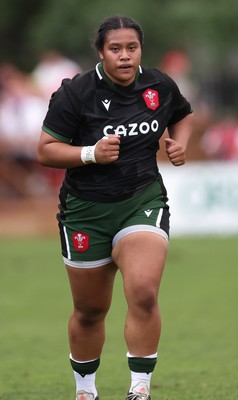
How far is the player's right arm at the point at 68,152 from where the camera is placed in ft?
22.2

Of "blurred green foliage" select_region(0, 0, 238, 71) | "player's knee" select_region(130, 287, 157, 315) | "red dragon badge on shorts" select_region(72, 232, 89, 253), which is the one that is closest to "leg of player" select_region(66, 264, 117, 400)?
"red dragon badge on shorts" select_region(72, 232, 89, 253)

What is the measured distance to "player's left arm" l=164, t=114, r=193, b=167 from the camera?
A: 7148mm

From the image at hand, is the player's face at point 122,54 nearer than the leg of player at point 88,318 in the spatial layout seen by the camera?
Yes

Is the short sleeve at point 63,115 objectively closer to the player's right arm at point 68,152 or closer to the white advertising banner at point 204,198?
the player's right arm at point 68,152

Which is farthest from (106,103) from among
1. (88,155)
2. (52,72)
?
(52,72)

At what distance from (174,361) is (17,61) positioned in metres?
24.0

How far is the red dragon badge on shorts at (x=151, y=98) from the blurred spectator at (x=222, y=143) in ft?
47.3

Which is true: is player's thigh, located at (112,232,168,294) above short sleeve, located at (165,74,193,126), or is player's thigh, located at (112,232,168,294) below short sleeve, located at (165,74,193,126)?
below

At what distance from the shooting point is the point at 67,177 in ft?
23.8

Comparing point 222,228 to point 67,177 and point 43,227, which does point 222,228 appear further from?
point 67,177

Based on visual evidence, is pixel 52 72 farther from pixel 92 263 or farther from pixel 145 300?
pixel 145 300

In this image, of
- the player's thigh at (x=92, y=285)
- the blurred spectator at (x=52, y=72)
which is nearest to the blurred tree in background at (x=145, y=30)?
the blurred spectator at (x=52, y=72)

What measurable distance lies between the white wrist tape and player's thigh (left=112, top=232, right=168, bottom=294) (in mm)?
532

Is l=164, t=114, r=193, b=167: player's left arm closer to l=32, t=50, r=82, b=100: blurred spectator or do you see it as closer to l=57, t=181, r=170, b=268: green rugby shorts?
l=57, t=181, r=170, b=268: green rugby shorts
